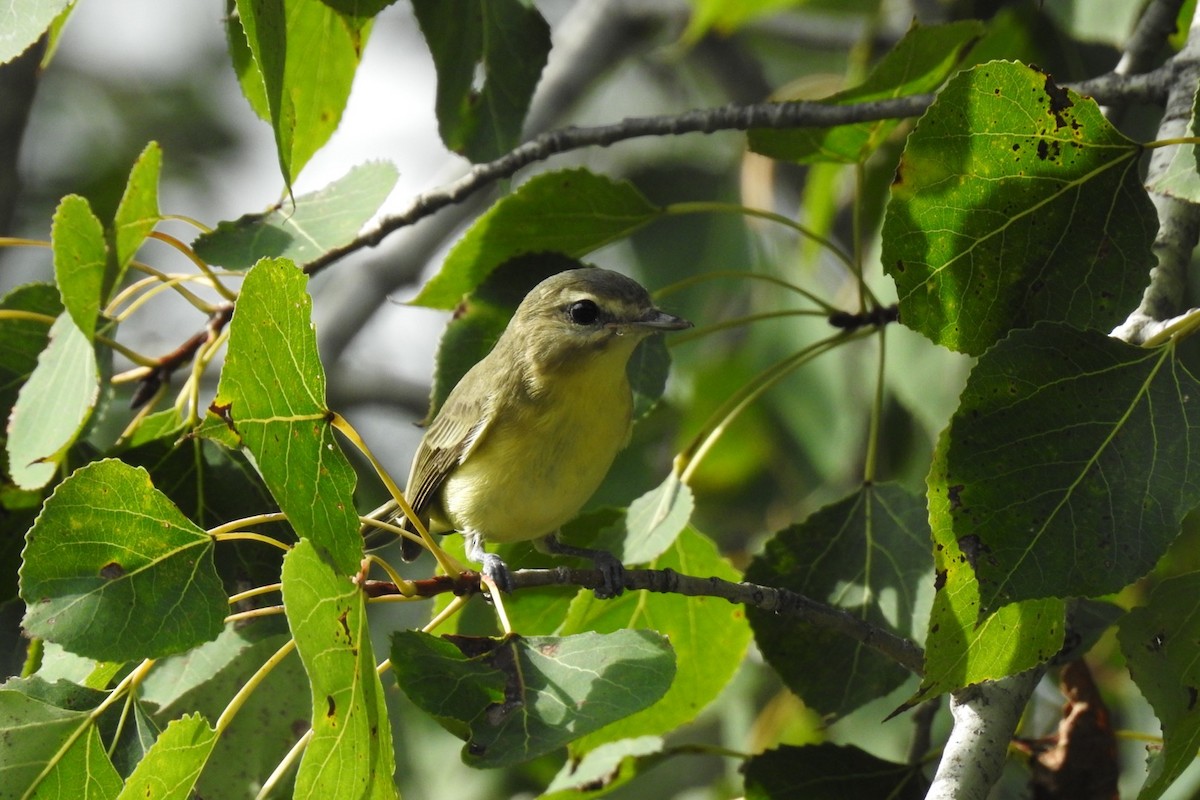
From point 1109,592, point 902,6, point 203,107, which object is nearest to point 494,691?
point 1109,592

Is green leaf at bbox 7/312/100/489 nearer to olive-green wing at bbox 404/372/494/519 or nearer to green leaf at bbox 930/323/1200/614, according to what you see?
olive-green wing at bbox 404/372/494/519

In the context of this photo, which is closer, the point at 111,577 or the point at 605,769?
the point at 111,577

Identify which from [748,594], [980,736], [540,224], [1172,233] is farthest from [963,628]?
[540,224]

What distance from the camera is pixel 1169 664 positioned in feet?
7.84

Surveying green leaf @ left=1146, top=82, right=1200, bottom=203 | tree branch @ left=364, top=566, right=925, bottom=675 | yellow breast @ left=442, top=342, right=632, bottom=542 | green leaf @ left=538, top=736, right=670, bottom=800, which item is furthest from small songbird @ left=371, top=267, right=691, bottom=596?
green leaf @ left=1146, top=82, right=1200, bottom=203

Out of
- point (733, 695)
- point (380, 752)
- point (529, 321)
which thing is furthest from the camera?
point (733, 695)

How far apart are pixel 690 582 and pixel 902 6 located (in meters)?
4.35

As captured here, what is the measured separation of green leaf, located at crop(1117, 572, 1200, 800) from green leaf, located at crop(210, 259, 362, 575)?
1.44 meters

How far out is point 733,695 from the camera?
234 inches

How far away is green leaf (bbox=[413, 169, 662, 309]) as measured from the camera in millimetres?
3314

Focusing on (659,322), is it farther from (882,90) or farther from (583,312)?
(882,90)

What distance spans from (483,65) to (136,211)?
0.96 meters

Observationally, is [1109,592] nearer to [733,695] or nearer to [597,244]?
[597,244]

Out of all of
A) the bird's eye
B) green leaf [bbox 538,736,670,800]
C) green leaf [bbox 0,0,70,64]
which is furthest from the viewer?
the bird's eye
